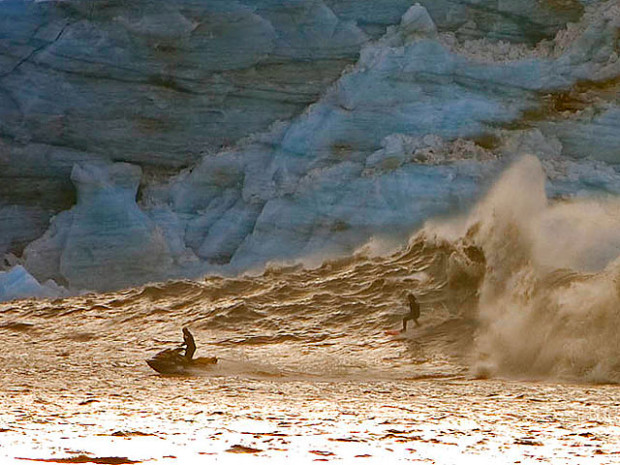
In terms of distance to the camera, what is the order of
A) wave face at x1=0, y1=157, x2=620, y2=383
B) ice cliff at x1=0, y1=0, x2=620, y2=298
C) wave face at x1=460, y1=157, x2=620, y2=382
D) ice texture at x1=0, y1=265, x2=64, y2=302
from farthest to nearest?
ice cliff at x1=0, y1=0, x2=620, y2=298, ice texture at x1=0, y1=265, x2=64, y2=302, wave face at x1=0, y1=157, x2=620, y2=383, wave face at x1=460, y1=157, x2=620, y2=382

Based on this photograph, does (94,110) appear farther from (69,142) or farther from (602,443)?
(602,443)

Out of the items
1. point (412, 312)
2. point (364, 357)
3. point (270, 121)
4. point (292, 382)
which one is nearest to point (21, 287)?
point (270, 121)

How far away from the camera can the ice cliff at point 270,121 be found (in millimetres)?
17844

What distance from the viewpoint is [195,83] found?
65.6ft

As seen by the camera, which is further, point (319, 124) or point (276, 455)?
point (319, 124)

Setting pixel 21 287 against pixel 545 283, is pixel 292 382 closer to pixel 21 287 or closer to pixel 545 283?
pixel 545 283

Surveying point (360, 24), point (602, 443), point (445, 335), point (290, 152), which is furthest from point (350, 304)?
point (602, 443)

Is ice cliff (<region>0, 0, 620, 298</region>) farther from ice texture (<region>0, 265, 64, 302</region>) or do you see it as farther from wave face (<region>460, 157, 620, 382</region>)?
wave face (<region>460, 157, 620, 382</region>)

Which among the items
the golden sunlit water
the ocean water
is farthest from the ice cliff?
the golden sunlit water

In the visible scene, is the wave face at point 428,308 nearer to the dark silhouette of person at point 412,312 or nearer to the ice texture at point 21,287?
the dark silhouette of person at point 412,312

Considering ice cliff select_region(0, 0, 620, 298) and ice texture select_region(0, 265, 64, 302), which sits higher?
ice cliff select_region(0, 0, 620, 298)

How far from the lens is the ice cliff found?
17.8 meters

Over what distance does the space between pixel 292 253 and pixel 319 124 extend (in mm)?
Result: 2201

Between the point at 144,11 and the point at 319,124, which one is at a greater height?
the point at 144,11
